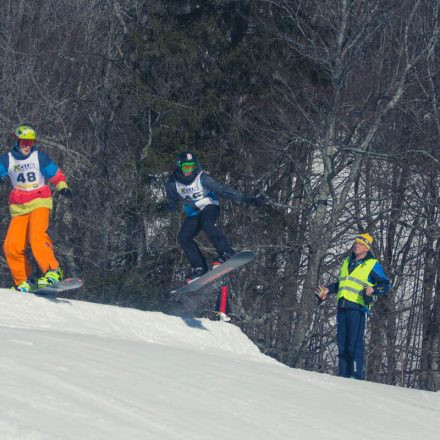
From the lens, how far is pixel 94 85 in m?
25.2

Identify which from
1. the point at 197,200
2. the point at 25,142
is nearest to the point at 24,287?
the point at 25,142

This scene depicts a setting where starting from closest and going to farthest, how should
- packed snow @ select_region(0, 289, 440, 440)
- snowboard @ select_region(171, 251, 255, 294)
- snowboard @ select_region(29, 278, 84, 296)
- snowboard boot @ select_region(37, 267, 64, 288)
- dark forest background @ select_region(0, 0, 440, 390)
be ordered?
packed snow @ select_region(0, 289, 440, 440) < snowboard @ select_region(29, 278, 84, 296) < snowboard boot @ select_region(37, 267, 64, 288) < snowboard @ select_region(171, 251, 255, 294) < dark forest background @ select_region(0, 0, 440, 390)

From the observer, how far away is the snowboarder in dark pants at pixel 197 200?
1082 centimetres

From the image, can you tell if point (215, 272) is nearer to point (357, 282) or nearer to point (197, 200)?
point (197, 200)

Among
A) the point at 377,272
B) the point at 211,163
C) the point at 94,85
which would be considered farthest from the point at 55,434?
the point at 94,85

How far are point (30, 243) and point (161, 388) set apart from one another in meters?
3.50

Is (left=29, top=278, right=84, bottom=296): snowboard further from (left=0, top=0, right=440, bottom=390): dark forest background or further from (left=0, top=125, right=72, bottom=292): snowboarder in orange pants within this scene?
(left=0, top=0, right=440, bottom=390): dark forest background

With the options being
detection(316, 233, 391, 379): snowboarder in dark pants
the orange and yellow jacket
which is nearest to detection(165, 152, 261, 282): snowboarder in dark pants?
detection(316, 233, 391, 379): snowboarder in dark pants

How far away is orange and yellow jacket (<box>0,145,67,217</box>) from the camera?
33.5 feet

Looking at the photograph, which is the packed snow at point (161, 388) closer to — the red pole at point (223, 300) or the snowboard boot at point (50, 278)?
the snowboard boot at point (50, 278)

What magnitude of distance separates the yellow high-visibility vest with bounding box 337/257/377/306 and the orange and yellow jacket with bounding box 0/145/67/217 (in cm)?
288

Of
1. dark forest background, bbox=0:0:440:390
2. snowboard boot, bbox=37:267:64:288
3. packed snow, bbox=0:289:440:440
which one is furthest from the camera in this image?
dark forest background, bbox=0:0:440:390

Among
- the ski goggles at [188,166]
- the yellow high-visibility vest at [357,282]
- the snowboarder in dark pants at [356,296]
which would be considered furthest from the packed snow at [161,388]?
the ski goggles at [188,166]

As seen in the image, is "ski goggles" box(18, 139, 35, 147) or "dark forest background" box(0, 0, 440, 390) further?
"dark forest background" box(0, 0, 440, 390)
